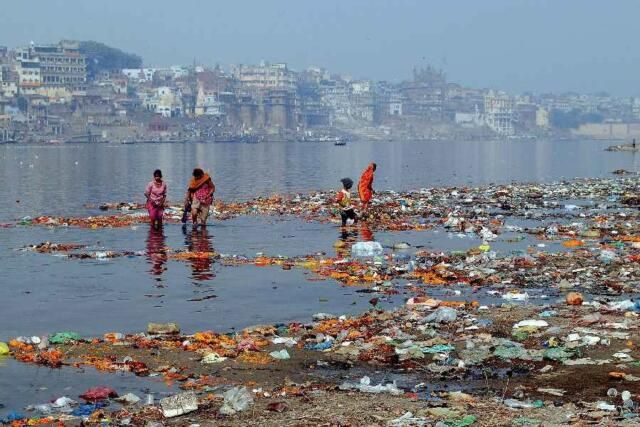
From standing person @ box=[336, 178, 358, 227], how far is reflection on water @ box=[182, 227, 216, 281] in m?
2.97

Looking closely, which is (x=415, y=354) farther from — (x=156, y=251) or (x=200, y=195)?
(x=200, y=195)

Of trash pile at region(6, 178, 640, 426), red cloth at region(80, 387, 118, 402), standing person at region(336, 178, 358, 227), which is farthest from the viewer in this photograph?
standing person at region(336, 178, 358, 227)

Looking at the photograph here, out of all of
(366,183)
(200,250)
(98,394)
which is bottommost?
(200,250)

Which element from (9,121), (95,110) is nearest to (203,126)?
(95,110)

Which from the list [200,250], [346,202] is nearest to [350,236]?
[346,202]

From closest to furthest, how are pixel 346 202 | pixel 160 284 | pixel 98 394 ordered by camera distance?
pixel 98 394
pixel 160 284
pixel 346 202

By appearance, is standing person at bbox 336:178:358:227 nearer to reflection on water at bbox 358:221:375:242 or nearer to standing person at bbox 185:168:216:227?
reflection on water at bbox 358:221:375:242

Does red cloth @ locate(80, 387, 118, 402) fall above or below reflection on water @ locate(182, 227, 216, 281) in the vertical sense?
above

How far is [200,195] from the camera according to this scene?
20609 mm

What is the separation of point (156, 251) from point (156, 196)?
3.00 metres

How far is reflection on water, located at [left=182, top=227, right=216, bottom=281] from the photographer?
14.6 meters

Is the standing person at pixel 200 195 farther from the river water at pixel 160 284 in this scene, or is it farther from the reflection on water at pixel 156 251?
the reflection on water at pixel 156 251

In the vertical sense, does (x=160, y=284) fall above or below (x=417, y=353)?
below

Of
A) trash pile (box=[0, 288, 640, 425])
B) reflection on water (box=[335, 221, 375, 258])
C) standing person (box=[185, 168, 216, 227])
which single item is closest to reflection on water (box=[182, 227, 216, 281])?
standing person (box=[185, 168, 216, 227])
